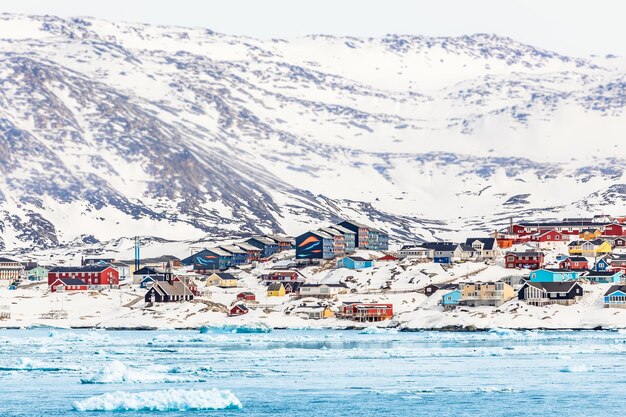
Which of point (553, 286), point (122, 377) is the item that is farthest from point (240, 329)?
point (122, 377)

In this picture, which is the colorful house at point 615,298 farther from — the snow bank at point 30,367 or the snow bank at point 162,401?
the snow bank at point 162,401

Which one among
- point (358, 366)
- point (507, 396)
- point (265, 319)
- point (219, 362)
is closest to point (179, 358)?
point (219, 362)

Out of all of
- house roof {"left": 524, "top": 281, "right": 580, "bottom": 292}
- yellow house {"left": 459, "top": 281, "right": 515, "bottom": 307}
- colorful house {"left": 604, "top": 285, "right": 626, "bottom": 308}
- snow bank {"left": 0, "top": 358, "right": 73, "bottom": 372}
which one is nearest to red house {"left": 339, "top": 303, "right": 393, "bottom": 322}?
yellow house {"left": 459, "top": 281, "right": 515, "bottom": 307}

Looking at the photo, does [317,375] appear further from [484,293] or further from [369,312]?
[484,293]

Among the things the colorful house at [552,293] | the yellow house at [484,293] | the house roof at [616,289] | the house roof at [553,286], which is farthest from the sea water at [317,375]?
the yellow house at [484,293]

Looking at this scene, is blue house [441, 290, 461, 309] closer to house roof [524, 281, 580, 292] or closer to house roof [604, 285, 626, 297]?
house roof [524, 281, 580, 292]

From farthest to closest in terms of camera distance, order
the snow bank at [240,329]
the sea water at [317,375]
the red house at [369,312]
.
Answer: the red house at [369,312] < the snow bank at [240,329] < the sea water at [317,375]
